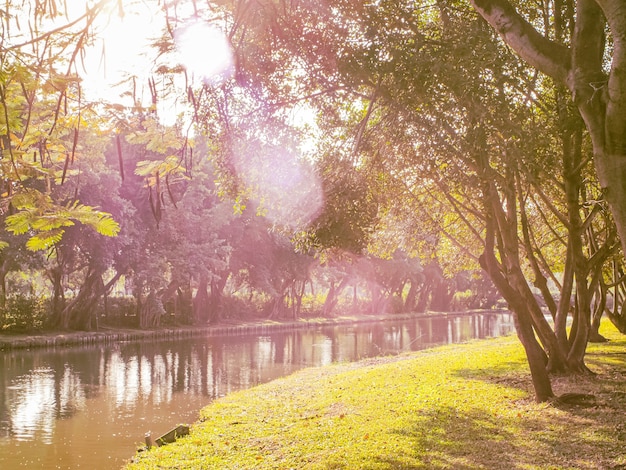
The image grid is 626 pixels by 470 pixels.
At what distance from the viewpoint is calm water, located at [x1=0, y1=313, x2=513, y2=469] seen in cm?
1171

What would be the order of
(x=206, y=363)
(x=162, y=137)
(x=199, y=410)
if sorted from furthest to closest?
1. (x=206, y=363)
2. (x=199, y=410)
3. (x=162, y=137)

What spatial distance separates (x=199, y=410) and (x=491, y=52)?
11.0 meters

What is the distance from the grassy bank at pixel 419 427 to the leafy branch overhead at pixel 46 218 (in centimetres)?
474

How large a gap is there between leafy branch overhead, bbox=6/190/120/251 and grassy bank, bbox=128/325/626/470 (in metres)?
4.74

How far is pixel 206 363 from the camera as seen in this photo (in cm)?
2425

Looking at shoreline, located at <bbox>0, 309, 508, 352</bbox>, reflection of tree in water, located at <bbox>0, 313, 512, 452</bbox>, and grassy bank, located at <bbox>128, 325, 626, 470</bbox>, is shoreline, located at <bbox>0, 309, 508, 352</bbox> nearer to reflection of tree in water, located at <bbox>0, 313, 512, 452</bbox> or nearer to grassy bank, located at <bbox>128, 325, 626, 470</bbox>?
reflection of tree in water, located at <bbox>0, 313, 512, 452</bbox>

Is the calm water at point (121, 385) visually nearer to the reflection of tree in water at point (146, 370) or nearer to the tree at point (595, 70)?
the reflection of tree in water at point (146, 370)

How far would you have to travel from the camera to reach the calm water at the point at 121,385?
11711 mm

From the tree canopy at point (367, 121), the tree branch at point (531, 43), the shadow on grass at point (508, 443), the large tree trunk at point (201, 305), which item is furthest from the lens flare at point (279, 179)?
the large tree trunk at point (201, 305)

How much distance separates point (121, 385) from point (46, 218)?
49.3ft

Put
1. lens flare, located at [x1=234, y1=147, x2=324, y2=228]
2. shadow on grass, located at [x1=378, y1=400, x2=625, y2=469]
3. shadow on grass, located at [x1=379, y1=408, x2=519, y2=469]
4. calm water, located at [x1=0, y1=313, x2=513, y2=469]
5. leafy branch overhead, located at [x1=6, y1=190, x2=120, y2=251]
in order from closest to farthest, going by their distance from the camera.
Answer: leafy branch overhead, located at [x1=6, y1=190, x2=120, y2=251] < shadow on grass, located at [x1=378, y1=400, x2=625, y2=469] < shadow on grass, located at [x1=379, y1=408, x2=519, y2=469] < lens flare, located at [x1=234, y1=147, x2=324, y2=228] < calm water, located at [x1=0, y1=313, x2=513, y2=469]

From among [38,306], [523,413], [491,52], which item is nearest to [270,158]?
[491,52]

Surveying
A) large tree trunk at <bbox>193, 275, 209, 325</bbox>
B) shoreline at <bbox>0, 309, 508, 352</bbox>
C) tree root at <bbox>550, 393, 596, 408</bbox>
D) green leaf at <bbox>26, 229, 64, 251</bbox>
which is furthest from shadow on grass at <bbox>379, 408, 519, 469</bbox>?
large tree trunk at <bbox>193, 275, 209, 325</bbox>

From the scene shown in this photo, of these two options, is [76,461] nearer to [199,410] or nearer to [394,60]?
[199,410]
